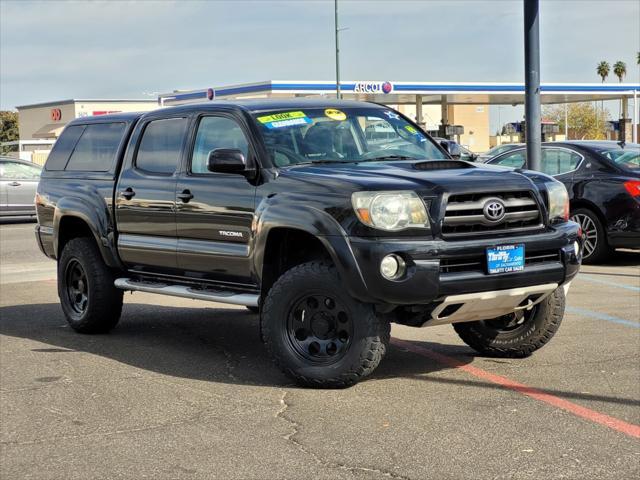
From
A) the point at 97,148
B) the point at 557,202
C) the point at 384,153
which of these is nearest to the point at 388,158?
the point at 384,153

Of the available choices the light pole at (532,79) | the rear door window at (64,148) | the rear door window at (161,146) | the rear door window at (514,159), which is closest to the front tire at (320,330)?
the rear door window at (161,146)

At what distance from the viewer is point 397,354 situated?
299 inches

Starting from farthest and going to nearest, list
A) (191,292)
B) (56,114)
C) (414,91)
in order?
(56,114) < (414,91) < (191,292)

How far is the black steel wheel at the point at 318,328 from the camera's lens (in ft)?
20.8

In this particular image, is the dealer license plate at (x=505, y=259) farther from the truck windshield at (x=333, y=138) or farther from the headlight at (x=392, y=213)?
the truck windshield at (x=333, y=138)

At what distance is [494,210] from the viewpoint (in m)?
6.26

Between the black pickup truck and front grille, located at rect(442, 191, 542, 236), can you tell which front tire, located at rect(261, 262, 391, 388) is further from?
front grille, located at rect(442, 191, 542, 236)

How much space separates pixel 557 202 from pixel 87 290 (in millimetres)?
4084

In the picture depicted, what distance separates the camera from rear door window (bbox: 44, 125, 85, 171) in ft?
30.2

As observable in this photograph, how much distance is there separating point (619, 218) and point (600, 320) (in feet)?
13.7

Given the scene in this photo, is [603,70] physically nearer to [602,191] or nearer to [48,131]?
[48,131]

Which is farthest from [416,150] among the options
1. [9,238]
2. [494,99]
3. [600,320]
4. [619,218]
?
[494,99]

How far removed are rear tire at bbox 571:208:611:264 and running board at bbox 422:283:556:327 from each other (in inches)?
261

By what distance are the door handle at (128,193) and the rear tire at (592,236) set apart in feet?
22.3
